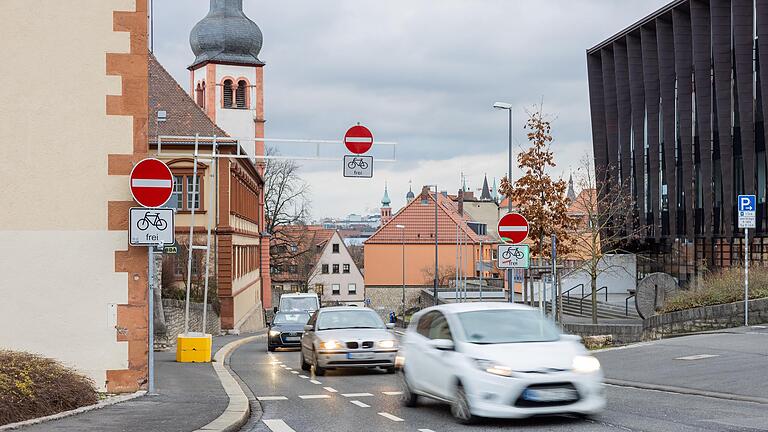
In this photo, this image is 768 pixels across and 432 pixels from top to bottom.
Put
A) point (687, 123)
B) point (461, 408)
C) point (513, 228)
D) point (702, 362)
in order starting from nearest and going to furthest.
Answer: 1. point (461, 408)
2. point (702, 362)
3. point (513, 228)
4. point (687, 123)

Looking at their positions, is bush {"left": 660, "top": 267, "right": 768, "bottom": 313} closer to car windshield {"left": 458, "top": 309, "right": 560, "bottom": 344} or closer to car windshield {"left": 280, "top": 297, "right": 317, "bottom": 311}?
car windshield {"left": 280, "top": 297, "right": 317, "bottom": 311}

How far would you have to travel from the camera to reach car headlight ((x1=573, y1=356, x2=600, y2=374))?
38.0ft

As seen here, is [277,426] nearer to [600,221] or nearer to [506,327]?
[506,327]

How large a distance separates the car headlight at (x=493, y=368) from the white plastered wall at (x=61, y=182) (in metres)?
5.50

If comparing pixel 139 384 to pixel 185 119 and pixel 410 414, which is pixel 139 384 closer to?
pixel 410 414

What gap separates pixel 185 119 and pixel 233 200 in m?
5.49

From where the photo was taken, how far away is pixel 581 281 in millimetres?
68438

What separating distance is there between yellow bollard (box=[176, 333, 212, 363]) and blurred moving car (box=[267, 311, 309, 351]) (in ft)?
24.4

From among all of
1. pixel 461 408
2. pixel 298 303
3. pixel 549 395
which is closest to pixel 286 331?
pixel 298 303

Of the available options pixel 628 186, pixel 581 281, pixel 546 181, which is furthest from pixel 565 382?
pixel 581 281

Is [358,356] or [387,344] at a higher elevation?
[387,344]

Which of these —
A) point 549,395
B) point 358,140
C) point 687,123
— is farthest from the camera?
point 687,123

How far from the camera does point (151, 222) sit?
13.9 m

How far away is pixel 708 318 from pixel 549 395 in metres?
17.0
